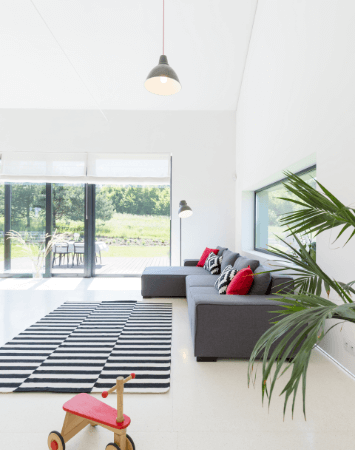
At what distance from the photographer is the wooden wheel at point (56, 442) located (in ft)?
5.03

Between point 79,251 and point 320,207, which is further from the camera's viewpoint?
point 79,251

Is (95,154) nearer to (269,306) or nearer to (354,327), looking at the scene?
(269,306)

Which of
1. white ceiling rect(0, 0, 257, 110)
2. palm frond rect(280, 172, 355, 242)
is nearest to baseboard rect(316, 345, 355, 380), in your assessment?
palm frond rect(280, 172, 355, 242)

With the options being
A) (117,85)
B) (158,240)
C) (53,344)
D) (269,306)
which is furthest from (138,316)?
(117,85)

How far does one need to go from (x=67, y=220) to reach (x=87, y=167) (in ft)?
3.96

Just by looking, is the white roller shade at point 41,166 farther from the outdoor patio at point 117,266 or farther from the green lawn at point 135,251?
the outdoor patio at point 117,266

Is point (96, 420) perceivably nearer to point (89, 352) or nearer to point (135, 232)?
point (89, 352)

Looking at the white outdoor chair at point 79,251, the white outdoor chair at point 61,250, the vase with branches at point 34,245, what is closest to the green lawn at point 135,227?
the white outdoor chair at point 79,251

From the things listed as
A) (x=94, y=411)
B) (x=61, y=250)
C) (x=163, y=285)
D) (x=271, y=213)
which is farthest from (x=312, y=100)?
(x=61, y=250)

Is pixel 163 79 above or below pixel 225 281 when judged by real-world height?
above

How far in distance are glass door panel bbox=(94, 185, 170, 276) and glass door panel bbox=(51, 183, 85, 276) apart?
34 cm

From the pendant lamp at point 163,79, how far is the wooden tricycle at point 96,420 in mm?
2567

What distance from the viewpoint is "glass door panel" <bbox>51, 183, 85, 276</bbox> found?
655 centimetres

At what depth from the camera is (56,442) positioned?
60.9 inches
